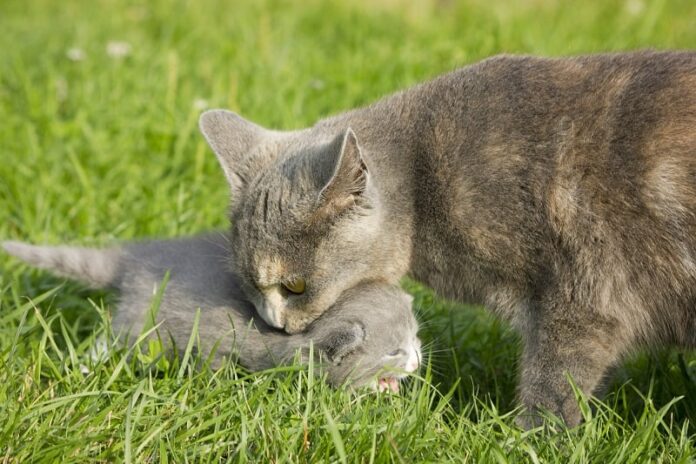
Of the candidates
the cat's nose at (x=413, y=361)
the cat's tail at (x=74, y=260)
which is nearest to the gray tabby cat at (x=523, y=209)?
the cat's nose at (x=413, y=361)

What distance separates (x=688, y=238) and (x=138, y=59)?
4.66 metres

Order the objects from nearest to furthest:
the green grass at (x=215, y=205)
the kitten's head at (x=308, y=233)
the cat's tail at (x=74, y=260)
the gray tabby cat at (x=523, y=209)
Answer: the green grass at (x=215, y=205)
the gray tabby cat at (x=523, y=209)
the kitten's head at (x=308, y=233)
the cat's tail at (x=74, y=260)

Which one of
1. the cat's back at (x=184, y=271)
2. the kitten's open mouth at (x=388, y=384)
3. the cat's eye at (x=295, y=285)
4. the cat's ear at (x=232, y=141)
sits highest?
the cat's ear at (x=232, y=141)

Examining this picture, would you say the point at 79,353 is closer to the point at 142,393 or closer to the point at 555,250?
the point at 142,393

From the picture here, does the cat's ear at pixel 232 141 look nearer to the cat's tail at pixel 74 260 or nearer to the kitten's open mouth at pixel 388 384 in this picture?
the cat's tail at pixel 74 260

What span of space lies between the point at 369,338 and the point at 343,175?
0.75 metres

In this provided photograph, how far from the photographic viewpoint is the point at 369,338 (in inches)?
152


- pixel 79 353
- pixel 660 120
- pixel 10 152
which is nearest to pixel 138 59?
pixel 10 152

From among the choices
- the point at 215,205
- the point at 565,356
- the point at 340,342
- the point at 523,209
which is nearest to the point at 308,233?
the point at 340,342

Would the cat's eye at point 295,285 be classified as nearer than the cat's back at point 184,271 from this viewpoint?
Yes

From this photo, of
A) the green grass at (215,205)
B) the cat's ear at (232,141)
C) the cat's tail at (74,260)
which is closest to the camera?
the green grass at (215,205)

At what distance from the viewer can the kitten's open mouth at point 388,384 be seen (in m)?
3.75

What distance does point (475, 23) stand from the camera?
25.0 ft

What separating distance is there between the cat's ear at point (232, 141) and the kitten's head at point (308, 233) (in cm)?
7
